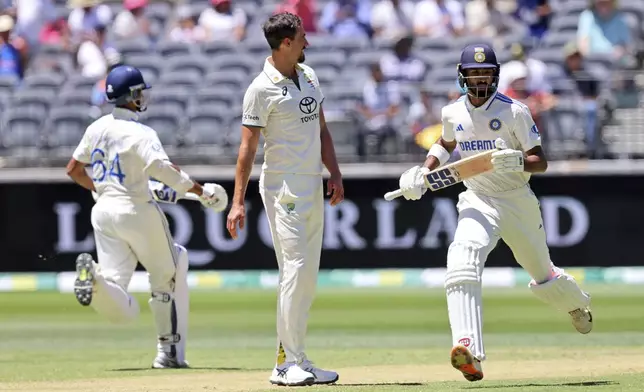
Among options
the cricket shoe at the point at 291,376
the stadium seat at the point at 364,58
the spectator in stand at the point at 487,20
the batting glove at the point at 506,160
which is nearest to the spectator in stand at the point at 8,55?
the stadium seat at the point at 364,58

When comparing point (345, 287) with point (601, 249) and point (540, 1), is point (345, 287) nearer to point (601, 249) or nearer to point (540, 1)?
point (601, 249)

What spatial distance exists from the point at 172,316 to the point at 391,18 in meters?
9.38

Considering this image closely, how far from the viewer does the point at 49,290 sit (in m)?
16.2

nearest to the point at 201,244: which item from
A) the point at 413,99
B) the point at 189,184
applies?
the point at 413,99

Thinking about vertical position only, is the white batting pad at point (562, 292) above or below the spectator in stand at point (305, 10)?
below

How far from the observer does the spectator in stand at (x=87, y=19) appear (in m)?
18.1

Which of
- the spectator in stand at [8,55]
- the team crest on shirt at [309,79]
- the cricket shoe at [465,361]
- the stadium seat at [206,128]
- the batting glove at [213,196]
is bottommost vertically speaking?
the cricket shoe at [465,361]

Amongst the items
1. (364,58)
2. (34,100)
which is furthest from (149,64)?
(364,58)

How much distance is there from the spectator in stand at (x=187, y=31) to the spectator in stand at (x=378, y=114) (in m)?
3.20

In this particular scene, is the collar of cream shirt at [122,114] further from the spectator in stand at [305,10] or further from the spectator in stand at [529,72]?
the spectator in stand at [305,10]

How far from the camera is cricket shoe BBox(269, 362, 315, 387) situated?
298 inches

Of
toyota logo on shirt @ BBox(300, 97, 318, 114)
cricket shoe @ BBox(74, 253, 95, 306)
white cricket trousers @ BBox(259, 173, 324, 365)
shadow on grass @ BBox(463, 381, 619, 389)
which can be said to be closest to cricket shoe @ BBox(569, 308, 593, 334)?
shadow on grass @ BBox(463, 381, 619, 389)

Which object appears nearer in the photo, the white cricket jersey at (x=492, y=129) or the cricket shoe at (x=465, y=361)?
the cricket shoe at (x=465, y=361)

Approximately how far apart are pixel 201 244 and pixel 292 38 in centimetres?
860
